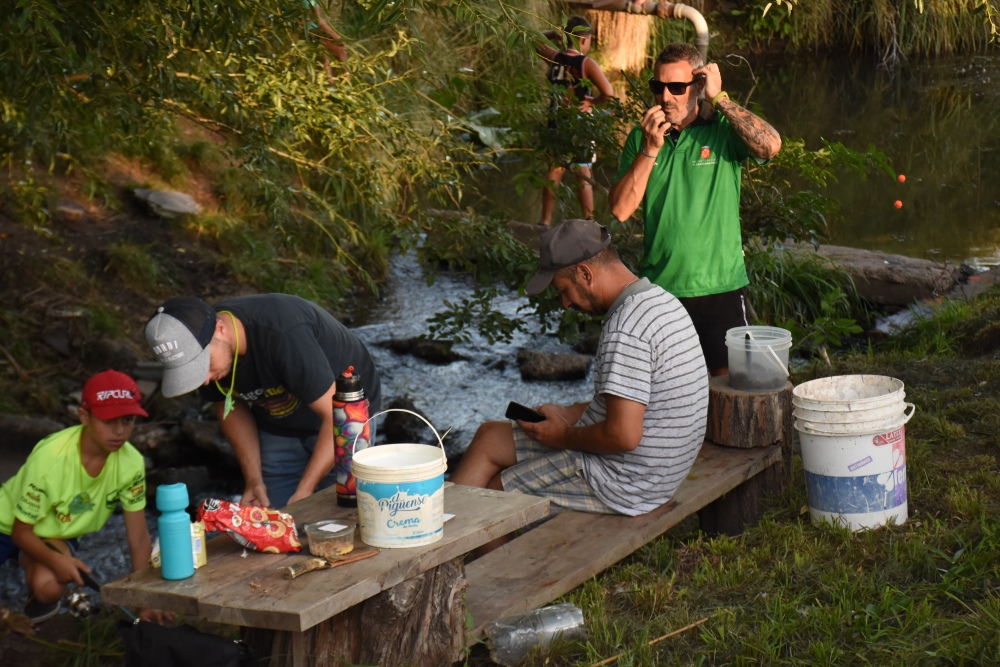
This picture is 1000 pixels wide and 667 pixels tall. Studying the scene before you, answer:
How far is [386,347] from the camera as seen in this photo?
8.16 m

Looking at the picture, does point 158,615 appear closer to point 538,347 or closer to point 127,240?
point 538,347

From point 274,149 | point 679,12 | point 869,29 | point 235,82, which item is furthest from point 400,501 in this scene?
point 869,29

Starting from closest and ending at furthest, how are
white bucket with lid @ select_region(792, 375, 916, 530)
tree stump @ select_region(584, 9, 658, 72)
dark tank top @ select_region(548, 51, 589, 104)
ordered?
white bucket with lid @ select_region(792, 375, 916, 530) → dark tank top @ select_region(548, 51, 589, 104) → tree stump @ select_region(584, 9, 658, 72)

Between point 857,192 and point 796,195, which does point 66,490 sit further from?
point 857,192

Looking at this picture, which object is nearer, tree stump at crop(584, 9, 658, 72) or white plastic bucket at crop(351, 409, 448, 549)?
white plastic bucket at crop(351, 409, 448, 549)

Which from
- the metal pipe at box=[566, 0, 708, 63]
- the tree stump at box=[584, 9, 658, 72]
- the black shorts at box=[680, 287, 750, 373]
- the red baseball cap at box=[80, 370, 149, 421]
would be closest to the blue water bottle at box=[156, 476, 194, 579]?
the red baseball cap at box=[80, 370, 149, 421]

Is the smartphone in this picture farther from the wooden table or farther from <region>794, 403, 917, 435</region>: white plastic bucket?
<region>794, 403, 917, 435</region>: white plastic bucket

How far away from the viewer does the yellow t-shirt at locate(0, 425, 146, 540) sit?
408 cm

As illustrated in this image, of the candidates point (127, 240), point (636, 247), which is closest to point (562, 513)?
point (636, 247)

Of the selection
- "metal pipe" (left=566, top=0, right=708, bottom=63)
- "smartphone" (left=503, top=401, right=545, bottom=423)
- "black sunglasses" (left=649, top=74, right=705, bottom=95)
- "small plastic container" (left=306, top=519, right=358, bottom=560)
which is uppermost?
"metal pipe" (left=566, top=0, right=708, bottom=63)

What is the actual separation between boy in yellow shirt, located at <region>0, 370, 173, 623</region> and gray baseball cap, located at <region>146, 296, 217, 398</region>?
2.13 feet

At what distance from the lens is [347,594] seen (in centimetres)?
266

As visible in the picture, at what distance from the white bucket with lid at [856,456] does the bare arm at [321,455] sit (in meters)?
1.54

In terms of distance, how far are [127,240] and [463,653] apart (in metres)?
6.11
